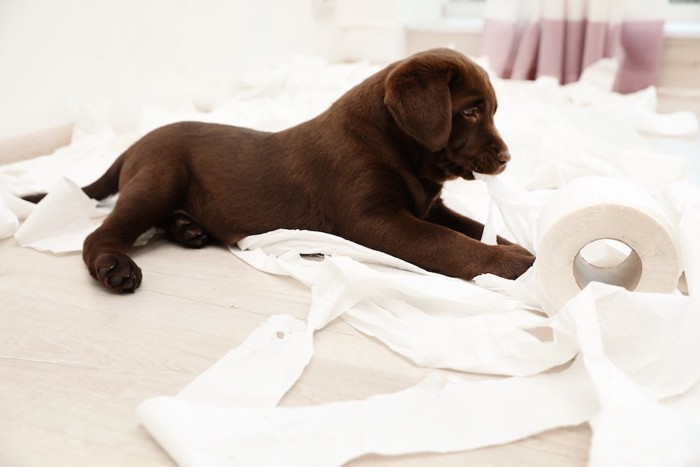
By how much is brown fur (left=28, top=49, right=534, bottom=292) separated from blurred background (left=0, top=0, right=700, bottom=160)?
32.4 inches

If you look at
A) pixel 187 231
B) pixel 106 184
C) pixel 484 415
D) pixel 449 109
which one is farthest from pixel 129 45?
pixel 484 415

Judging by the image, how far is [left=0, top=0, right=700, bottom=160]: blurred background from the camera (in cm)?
207

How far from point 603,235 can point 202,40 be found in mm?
2328

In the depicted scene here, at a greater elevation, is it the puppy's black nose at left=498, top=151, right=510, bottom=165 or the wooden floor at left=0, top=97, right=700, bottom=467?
the puppy's black nose at left=498, top=151, right=510, bottom=165

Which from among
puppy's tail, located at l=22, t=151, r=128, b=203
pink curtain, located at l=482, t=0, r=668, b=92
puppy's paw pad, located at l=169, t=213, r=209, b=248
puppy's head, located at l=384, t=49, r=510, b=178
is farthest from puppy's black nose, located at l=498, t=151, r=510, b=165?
pink curtain, located at l=482, t=0, r=668, b=92

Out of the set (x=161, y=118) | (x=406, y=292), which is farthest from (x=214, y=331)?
(x=161, y=118)

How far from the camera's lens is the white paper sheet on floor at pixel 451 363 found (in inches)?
29.7

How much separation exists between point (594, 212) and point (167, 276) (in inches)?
32.9

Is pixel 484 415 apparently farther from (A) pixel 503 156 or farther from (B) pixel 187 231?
(B) pixel 187 231

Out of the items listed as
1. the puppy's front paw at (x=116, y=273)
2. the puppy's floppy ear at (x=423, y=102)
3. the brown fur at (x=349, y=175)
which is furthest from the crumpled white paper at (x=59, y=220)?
the puppy's floppy ear at (x=423, y=102)

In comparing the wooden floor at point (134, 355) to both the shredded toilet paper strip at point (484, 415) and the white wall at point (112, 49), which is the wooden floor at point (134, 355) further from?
the white wall at point (112, 49)

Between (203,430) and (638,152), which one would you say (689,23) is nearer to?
(638,152)

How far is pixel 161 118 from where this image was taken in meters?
2.21

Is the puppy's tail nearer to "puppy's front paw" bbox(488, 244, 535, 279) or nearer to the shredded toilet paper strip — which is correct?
the shredded toilet paper strip
